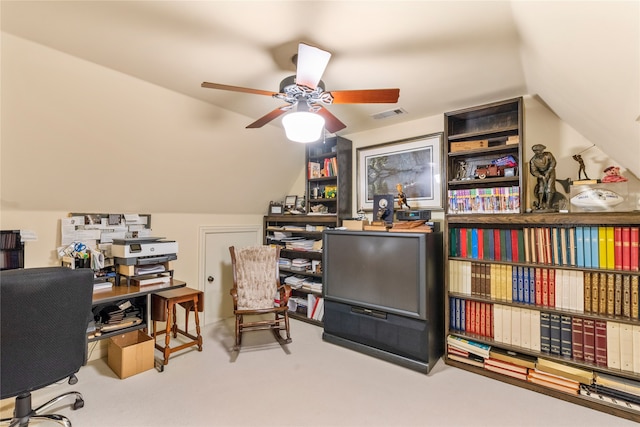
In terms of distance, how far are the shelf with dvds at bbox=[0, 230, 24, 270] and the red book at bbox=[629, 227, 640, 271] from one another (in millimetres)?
4462

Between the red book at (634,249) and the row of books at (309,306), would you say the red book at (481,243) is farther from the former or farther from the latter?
the row of books at (309,306)

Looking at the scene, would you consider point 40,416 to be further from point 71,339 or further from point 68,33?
point 68,33

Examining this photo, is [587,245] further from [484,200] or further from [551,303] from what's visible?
[484,200]

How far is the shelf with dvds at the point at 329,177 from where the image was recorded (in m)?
3.51

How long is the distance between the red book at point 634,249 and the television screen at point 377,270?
1326 millimetres

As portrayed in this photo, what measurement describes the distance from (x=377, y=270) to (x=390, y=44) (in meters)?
1.86

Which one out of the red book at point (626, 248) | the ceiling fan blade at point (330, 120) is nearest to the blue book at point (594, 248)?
the red book at point (626, 248)

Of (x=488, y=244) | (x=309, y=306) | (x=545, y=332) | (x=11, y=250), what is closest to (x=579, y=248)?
(x=488, y=244)

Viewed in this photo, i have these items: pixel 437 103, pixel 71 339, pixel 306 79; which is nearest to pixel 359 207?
pixel 437 103

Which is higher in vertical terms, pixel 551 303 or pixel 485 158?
pixel 485 158

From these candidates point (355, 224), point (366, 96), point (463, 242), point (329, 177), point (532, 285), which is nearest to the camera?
point (366, 96)

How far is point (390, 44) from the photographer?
1.79 metres

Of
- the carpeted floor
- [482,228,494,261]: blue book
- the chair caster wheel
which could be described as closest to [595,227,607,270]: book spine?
[482,228,494,261]: blue book

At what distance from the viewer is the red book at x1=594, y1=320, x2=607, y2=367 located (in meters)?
2.05
